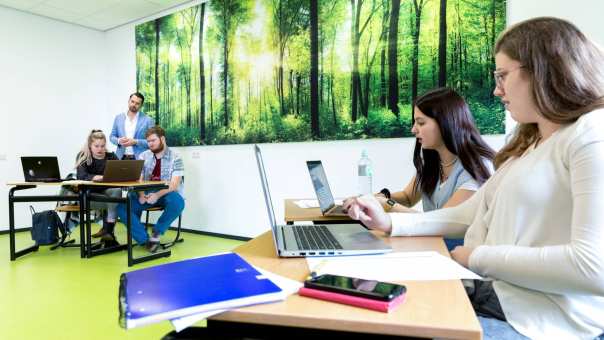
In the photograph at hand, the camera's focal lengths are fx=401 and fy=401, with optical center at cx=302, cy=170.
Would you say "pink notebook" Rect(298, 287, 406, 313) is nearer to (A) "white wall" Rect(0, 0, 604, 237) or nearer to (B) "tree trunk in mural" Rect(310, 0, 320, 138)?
(A) "white wall" Rect(0, 0, 604, 237)

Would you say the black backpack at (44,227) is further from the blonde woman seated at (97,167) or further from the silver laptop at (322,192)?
the silver laptop at (322,192)

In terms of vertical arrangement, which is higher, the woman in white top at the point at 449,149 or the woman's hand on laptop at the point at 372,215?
the woman in white top at the point at 449,149

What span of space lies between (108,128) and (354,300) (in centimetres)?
590

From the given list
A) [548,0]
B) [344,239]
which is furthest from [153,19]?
[344,239]

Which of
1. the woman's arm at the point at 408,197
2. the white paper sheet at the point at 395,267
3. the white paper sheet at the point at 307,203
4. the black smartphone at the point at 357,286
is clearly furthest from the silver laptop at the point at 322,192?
the black smartphone at the point at 357,286

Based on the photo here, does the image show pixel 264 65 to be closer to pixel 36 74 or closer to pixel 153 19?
pixel 153 19

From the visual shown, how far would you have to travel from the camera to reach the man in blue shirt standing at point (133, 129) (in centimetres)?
477

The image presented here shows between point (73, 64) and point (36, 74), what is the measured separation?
501 millimetres

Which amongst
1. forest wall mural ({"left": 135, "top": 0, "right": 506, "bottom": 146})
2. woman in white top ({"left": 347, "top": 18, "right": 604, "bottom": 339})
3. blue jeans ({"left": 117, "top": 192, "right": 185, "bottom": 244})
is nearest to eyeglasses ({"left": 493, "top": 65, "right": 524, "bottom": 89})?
woman in white top ({"left": 347, "top": 18, "right": 604, "bottom": 339})

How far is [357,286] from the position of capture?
0.66m

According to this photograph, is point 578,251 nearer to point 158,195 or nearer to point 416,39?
point 416,39

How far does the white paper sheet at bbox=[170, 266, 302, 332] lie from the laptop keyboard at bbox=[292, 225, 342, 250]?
20 cm

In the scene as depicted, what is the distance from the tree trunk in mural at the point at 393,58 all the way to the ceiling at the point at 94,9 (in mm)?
2544

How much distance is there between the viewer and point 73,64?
540 centimetres
